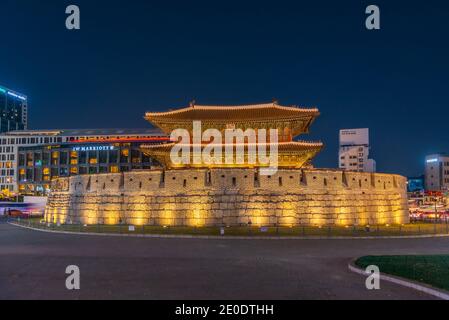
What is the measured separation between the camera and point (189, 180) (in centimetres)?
3006

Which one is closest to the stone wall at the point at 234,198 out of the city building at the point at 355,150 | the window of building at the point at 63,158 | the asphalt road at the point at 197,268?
the asphalt road at the point at 197,268

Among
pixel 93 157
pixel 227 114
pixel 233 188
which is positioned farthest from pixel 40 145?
pixel 233 188

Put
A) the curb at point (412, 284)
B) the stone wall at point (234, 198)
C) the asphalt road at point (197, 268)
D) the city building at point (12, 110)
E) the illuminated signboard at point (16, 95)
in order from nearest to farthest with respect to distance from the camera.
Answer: the curb at point (412, 284) < the asphalt road at point (197, 268) < the stone wall at point (234, 198) < the city building at point (12, 110) < the illuminated signboard at point (16, 95)

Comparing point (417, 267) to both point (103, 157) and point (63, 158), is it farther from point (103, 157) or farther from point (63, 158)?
point (63, 158)

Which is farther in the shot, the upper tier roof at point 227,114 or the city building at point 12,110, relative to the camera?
the city building at point 12,110

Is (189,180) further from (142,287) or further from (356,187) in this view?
A: (142,287)

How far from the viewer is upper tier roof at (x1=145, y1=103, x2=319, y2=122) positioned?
3344 centimetres

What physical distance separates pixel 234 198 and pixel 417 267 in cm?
1742

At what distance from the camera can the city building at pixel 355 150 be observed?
4400 inches

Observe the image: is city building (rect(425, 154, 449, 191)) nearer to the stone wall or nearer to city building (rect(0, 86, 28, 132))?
the stone wall

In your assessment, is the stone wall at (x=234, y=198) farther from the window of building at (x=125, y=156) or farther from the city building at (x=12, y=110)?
A: the city building at (x=12, y=110)

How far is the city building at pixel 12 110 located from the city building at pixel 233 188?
12123 centimetres
